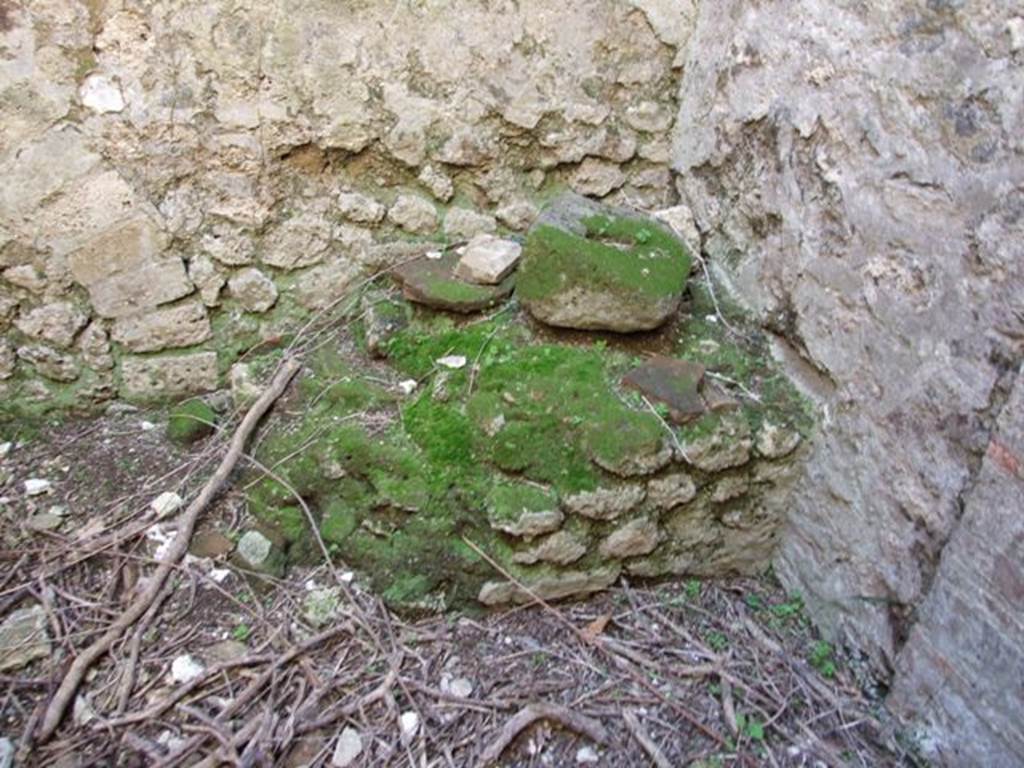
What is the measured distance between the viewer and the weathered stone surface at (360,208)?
236cm

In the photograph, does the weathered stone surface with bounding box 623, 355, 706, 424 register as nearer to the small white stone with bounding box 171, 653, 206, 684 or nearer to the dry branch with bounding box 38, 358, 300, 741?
the dry branch with bounding box 38, 358, 300, 741

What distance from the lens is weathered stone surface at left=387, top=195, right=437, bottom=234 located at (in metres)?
2.42

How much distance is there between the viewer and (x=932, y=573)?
64.3 inches

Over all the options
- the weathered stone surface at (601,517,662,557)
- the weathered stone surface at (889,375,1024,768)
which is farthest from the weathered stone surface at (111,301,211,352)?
the weathered stone surface at (889,375,1024,768)

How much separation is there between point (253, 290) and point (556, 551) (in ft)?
4.17

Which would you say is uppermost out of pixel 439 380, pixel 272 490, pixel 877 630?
pixel 439 380

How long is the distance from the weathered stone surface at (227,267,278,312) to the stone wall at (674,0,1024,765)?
58.3 inches

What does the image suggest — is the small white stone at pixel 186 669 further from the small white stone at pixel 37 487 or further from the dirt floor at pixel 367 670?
the small white stone at pixel 37 487

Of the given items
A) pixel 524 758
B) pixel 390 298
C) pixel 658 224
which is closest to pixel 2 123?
pixel 390 298

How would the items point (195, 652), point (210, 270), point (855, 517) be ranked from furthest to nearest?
point (210, 270) < point (855, 517) < point (195, 652)

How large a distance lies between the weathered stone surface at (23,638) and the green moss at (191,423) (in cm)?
60

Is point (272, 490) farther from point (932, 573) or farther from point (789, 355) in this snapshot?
point (932, 573)

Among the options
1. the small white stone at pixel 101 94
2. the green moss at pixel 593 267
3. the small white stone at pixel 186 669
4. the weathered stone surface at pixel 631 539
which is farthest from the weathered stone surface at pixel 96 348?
the weathered stone surface at pixel 631 539

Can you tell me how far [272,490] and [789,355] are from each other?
1.45 meters
